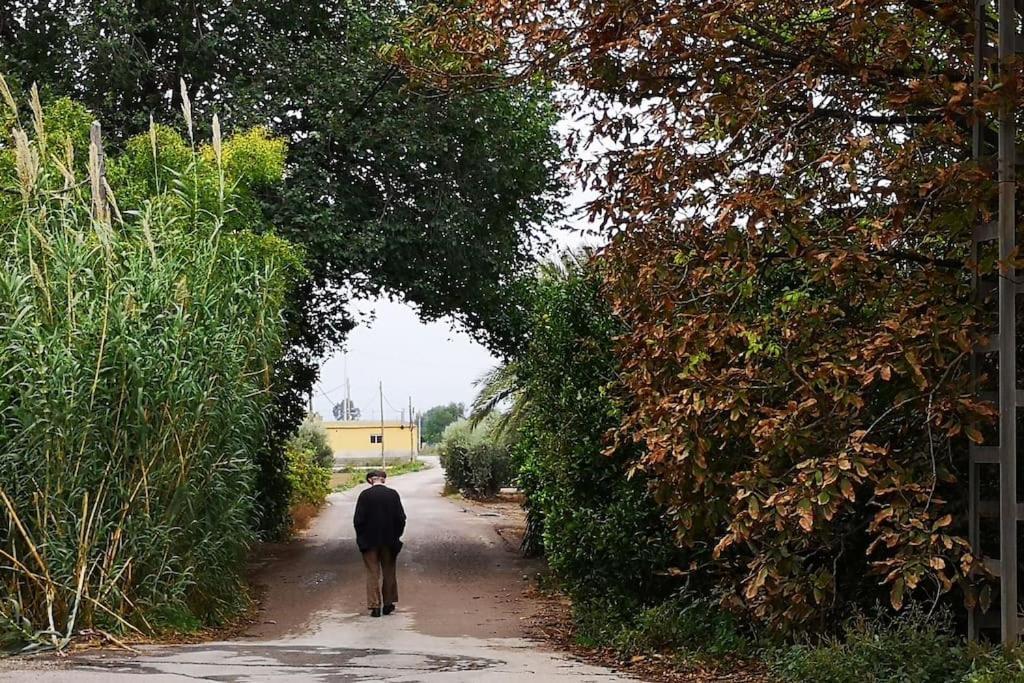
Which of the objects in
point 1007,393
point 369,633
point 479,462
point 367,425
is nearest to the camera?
point 1007,393

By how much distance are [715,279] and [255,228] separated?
8171mm

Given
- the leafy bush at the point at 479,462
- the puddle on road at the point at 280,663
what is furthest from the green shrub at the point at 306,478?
the puddle on road at the point at 280,663

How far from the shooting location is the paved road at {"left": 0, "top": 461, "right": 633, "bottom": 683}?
8633 millimetres

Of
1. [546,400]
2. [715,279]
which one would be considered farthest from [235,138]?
[715,279]

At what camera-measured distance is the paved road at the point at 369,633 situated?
8633 millimetres

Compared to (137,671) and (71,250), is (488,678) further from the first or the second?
(71,250)

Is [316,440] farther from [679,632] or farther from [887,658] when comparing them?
[887,658]

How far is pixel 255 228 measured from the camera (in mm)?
15703

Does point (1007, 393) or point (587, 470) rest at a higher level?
point (1007, 393)

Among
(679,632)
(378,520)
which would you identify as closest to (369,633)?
(378,520)

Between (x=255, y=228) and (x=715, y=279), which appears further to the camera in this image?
(x=255, y=228)

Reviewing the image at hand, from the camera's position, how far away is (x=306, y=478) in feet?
99.5

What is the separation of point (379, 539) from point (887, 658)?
717 centimetres

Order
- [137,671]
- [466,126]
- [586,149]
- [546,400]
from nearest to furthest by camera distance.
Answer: [137,671] → [586,149] → [546,400] → [466,126]
